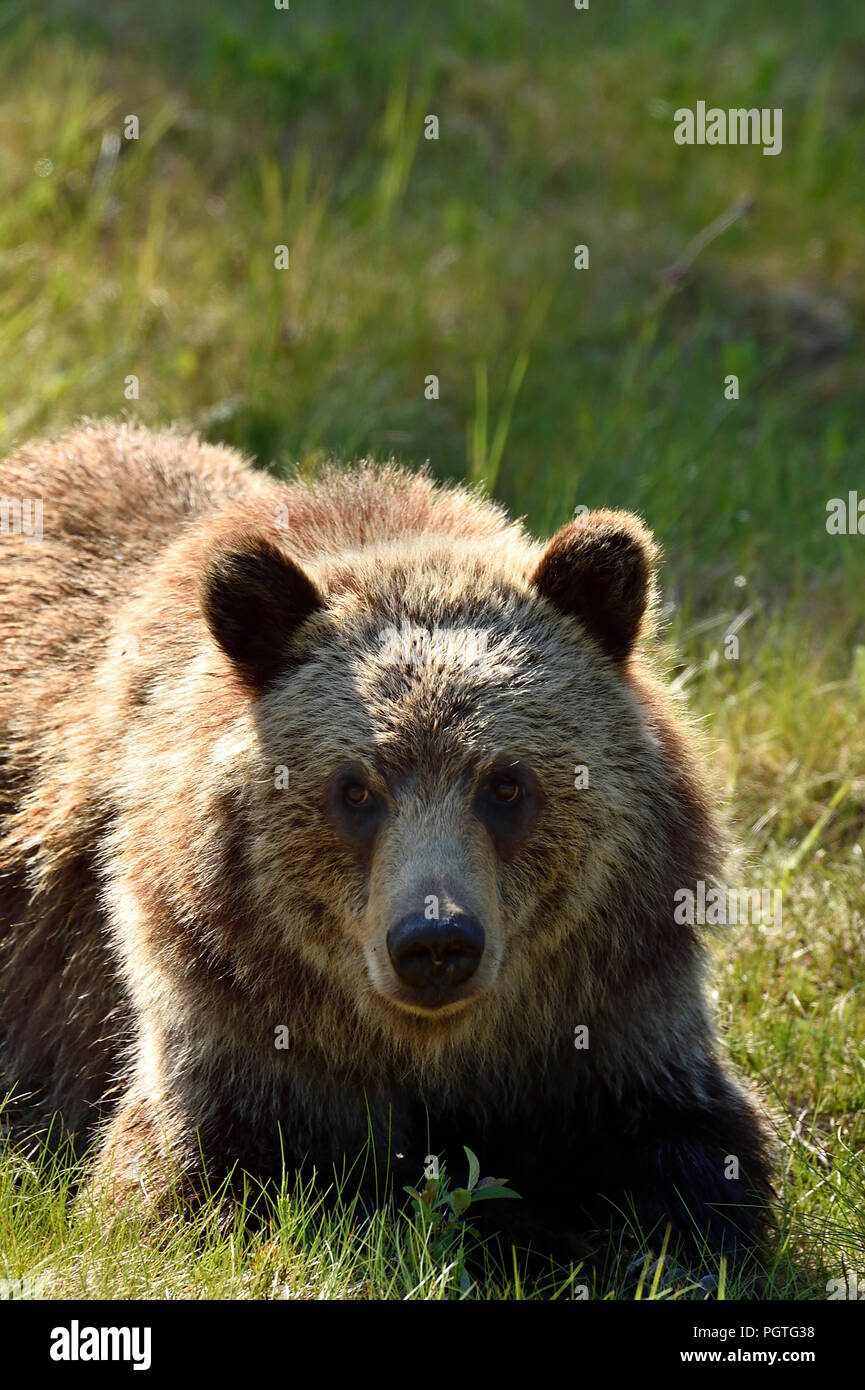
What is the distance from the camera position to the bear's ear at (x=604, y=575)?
443cm

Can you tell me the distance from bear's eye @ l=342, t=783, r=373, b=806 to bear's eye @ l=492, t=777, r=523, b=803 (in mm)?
308

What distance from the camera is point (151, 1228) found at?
432 centimetres

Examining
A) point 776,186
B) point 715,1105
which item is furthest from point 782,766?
point 776,186

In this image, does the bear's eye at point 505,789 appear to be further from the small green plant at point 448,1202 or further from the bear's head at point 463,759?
the small green plant at point 448,1202

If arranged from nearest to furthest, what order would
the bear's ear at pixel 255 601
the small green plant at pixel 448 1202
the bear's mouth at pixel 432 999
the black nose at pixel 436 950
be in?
1. the black nose at pixel 436 950
2. the bear's mouth at pixel 432 999
3. the small green plant at pixel 448 1202
4. the bear's ear at pixel 255 601

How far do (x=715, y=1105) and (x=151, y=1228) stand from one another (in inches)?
60.1

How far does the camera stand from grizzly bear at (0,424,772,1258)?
168 inches

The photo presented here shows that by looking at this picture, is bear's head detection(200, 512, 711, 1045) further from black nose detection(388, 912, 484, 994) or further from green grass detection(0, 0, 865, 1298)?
green grass detection(0, 0, 865, 1298)

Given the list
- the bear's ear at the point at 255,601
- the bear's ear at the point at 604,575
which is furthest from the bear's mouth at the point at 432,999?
the bear's ear at the point at 604,575

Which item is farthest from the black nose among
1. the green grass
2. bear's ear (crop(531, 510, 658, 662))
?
bear's ear (crop(531, 510, 658, 662))

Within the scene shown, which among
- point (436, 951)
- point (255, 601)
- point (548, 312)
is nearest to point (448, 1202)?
point (436, 951)

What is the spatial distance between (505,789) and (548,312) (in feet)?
17.9

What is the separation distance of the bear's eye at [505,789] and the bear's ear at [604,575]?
57 centimetres

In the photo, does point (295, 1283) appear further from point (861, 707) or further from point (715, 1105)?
point (861, 707)
